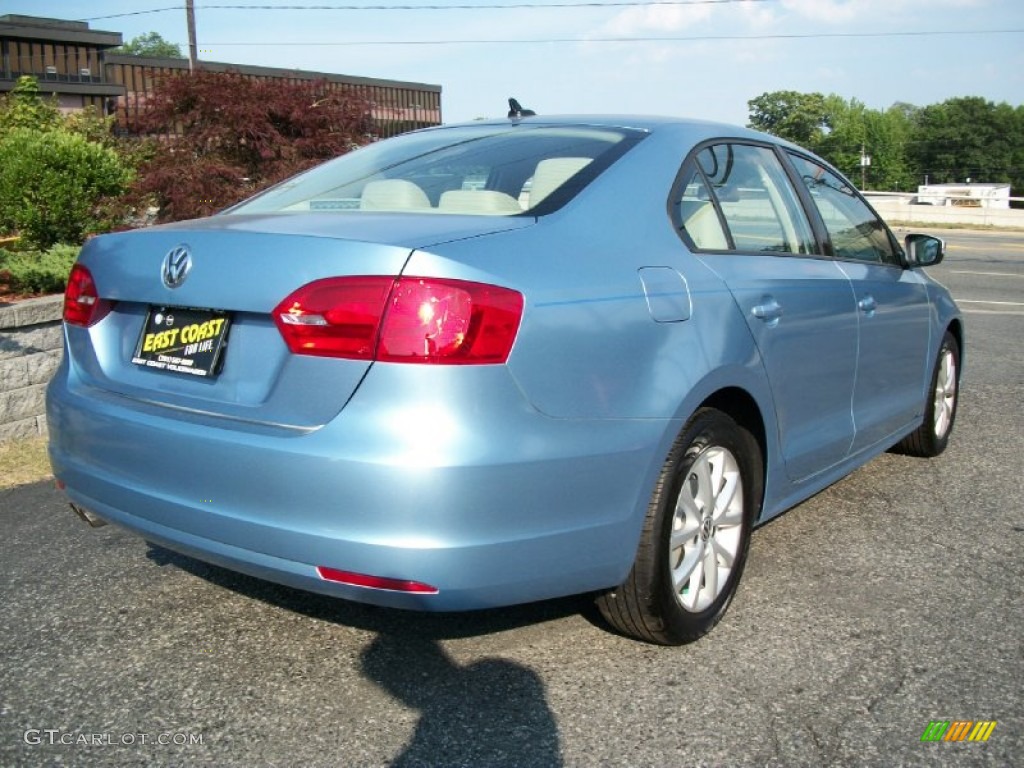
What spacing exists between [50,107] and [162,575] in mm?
13579

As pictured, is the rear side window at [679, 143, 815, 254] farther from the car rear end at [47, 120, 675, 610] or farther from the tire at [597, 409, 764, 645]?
the car rear end at [47, 120, 675, 610]

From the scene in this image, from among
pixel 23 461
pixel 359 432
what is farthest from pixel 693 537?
pixel 23 461

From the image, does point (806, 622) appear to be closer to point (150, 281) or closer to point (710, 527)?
point (710, 527)

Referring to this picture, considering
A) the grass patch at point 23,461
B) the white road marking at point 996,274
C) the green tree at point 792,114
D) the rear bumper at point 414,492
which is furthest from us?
the green tree at point 792,114

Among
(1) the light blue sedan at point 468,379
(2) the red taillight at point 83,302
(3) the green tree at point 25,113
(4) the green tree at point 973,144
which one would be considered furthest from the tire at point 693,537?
(4) the green tree at point 973,144

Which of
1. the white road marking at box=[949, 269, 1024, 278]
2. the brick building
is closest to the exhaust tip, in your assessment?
the white road marking at box=[949, 269, 1024, 278]

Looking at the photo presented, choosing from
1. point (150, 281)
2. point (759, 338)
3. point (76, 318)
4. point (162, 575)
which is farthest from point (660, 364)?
point (162, 575)

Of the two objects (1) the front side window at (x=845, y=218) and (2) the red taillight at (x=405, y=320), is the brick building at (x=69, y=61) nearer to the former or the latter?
(1) the front side window at (x=845, y=218)

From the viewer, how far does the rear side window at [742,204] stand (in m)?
3.51

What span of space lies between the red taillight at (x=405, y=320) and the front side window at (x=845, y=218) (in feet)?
7.54

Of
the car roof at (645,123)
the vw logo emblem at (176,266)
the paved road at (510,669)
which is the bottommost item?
the paved road at (510,669)

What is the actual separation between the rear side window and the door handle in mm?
216

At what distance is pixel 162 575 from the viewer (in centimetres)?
394

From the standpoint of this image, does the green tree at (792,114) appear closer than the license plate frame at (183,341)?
No
